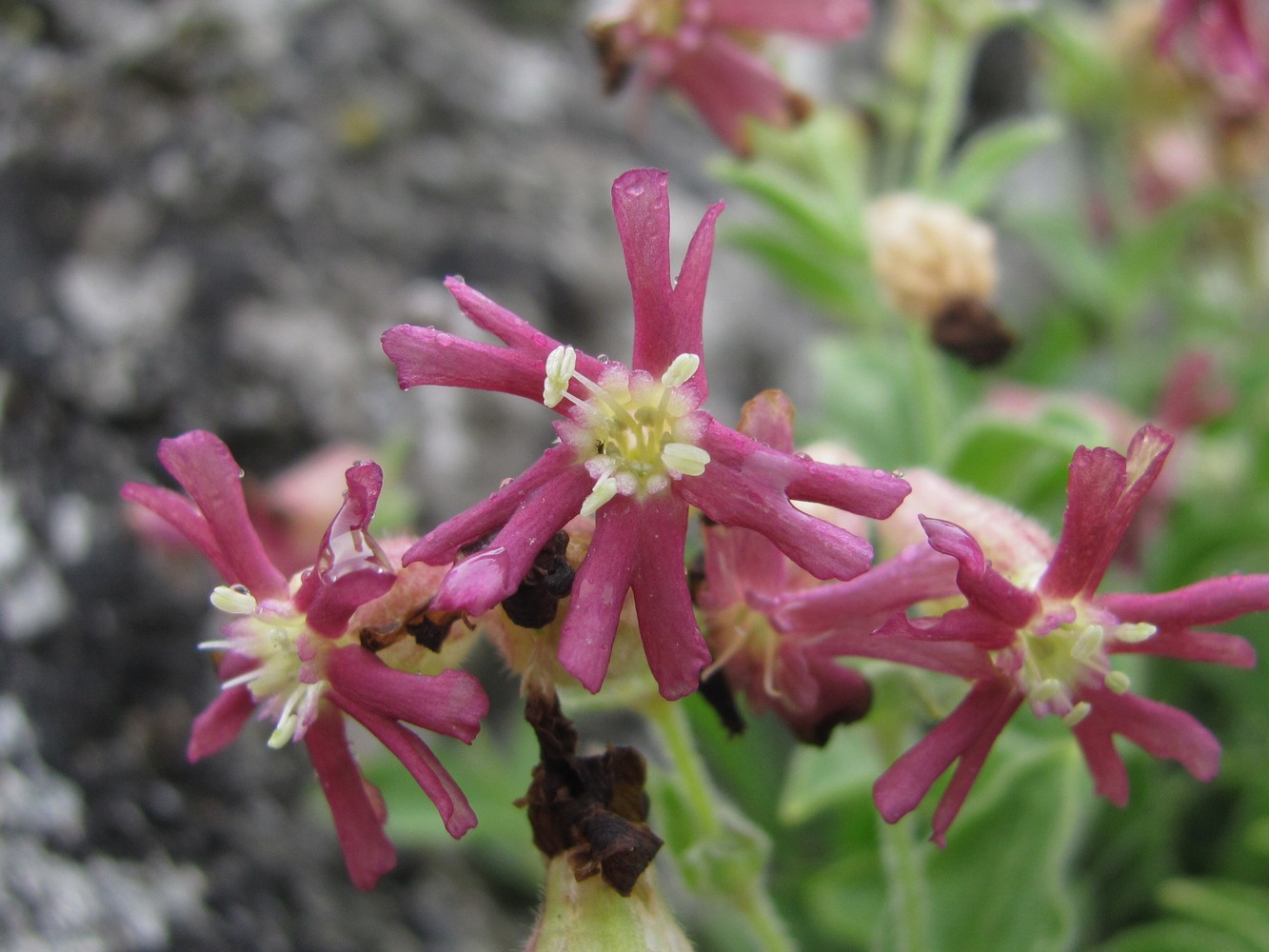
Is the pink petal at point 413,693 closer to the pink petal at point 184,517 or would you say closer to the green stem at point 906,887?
the pink petal at point 184,517

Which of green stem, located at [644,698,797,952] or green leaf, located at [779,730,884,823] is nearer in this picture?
green stem, located at [644,698,797,952]

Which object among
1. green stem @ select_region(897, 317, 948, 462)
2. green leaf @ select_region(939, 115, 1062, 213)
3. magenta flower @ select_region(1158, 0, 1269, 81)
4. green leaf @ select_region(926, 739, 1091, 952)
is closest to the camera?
green leaf @ select_region(926, 739, 1091, 952)

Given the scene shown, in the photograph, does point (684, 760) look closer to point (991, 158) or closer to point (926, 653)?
point (926, 653)

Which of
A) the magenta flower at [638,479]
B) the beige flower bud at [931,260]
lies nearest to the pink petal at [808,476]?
the magenta flower at [638,479]

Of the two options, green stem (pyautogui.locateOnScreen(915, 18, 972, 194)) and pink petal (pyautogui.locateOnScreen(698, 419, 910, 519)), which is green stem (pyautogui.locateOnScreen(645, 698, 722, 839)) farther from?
green stem (pyautogui.locateOnScreen(915, 18, 972, 194))

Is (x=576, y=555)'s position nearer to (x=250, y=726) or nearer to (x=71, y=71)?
(x=250, y=726)

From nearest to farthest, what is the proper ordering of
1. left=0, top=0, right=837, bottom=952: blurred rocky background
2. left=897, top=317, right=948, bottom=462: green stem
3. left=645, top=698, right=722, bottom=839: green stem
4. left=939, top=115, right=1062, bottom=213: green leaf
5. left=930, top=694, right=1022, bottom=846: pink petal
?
1. left=930, top=694, right=1022, bottom=846: pink petal
2. left=645, top=698, right=722, bottom=839: green stem
3. left=0, top=0, right=837, bottom=952: blurred rocky background
4. left=897, top=317, right=948, bottom=462: green stem
5. left=939, top=115, right=1062, bottom=213: green leaf

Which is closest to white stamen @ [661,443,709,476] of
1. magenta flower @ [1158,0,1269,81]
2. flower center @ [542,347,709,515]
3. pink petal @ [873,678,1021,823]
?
flower center @ [542,347,709,515]

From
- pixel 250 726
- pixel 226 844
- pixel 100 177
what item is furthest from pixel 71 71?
pixel 226 844
